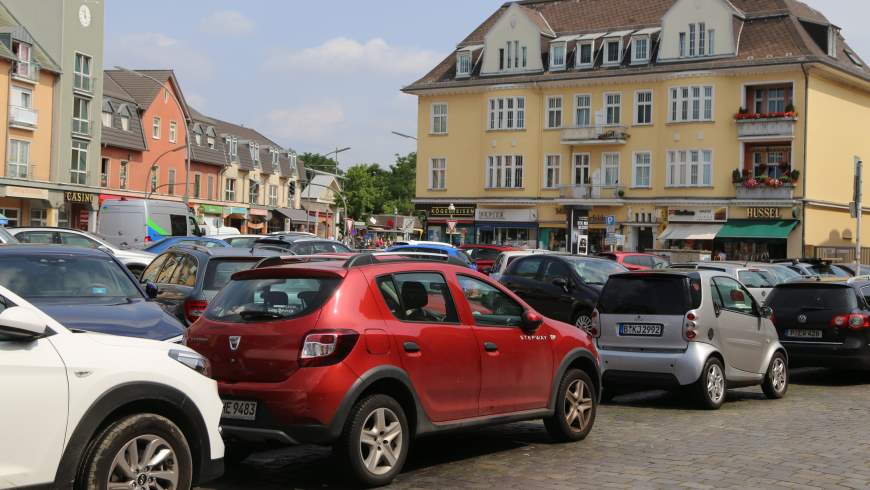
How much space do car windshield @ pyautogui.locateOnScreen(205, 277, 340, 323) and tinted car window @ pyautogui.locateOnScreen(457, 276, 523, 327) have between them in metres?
1.44

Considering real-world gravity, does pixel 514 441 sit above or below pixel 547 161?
below

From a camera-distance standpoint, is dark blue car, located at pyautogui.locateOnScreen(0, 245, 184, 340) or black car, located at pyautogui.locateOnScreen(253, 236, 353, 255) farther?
black car, located at pyautogui.locateOnScreen(253, 236, 353, 255)

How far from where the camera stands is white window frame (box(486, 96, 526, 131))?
60.0 m

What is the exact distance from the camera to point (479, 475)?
802 cm

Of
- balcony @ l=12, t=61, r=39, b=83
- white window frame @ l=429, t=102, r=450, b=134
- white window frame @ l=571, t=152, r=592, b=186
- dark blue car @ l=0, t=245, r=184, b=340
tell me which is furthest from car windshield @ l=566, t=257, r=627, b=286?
balcony @ l=12, t=61, r=39, b=83

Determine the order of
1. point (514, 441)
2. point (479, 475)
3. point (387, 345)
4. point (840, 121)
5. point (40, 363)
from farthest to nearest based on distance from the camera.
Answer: point (840, 121) → point (514, 441) → point (479, 475) → point (387, 345) → point (40, 363)

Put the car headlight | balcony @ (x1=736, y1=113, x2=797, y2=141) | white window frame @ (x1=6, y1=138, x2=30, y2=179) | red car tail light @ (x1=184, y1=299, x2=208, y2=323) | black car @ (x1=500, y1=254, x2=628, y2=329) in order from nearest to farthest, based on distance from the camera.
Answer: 1. the car headlight
2. red car tail light @ (x1=184, y1=299, x2=208, y2=323)
3. black car @ (x1=500, y1=254, x2=628, y2=329)
4. balcony @ (x1=736, y1=113, x2=797, y2=141)
5. white window frame @ (x1=6, y1=138, x2=30, y2=179)

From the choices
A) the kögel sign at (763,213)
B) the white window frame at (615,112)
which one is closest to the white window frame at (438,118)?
the white window frame at (615,112)

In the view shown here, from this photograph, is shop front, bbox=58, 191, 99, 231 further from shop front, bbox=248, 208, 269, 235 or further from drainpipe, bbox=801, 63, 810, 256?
drainpipe, bbox=801, 63, 810, 256

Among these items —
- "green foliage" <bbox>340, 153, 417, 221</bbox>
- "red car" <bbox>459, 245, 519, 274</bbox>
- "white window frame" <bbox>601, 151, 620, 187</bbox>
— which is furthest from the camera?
"green foliage" <bbox>340, 153, 417, 221</bbox>

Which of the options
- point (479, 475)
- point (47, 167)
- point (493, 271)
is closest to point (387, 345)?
point (479, 475)

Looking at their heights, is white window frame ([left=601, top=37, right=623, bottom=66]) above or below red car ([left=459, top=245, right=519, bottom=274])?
above

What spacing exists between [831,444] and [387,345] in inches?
191

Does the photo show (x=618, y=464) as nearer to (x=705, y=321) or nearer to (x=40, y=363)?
(x=705, y=321)
